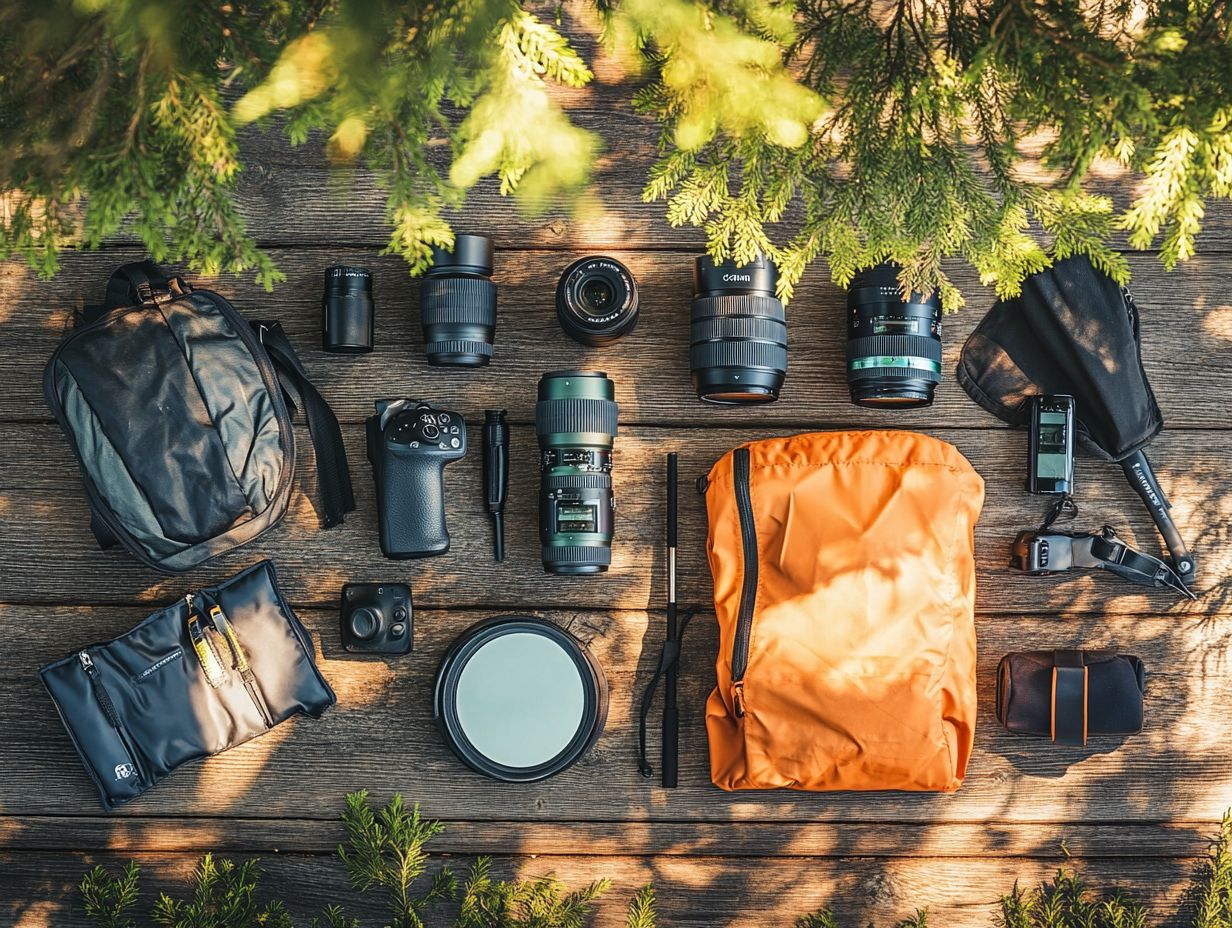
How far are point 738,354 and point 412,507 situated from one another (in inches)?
27.3

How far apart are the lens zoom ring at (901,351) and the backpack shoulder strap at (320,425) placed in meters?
1.05

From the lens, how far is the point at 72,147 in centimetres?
112

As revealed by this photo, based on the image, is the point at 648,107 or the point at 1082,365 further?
the point at 1082,365

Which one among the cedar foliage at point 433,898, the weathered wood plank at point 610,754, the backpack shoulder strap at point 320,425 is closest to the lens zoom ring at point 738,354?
the weathered wood plank at point 610,754

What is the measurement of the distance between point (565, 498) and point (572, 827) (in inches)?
28.0

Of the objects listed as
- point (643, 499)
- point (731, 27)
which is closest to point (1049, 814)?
point (643, 499)

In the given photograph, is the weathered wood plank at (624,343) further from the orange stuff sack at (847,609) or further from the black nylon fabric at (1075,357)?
the orange stuff sack at (847,609)

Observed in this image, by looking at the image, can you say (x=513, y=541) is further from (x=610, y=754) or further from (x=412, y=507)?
(x=610, y=754)

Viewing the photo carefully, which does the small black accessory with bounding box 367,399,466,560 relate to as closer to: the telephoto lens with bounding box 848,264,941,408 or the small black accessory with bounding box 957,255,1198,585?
the telephoto lens with bounding box 848,264,941,408

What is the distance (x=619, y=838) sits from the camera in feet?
6.02

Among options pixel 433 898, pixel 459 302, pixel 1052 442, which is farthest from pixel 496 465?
pixel 1052 442

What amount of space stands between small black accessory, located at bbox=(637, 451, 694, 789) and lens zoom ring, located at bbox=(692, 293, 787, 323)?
0.31 metres

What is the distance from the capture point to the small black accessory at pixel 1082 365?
1.74m

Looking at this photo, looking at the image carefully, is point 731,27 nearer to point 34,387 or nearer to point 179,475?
point 179,475
